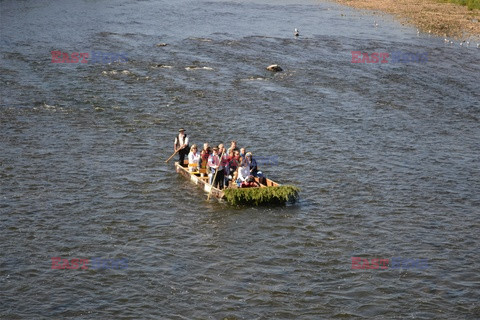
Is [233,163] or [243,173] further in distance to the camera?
[233,163]

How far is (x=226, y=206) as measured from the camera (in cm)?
2769

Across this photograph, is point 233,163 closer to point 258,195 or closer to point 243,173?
point 243,173

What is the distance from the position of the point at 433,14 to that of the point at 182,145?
61.1 m

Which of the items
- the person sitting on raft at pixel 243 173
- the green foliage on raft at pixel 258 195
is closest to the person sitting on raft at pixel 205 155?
the person sitting on raft at pixel 243 173

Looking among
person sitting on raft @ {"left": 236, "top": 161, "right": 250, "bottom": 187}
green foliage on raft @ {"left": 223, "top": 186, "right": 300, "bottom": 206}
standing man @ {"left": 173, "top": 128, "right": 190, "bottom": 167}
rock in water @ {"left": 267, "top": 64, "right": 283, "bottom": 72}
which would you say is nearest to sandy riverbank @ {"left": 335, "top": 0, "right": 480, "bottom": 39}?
rock in water @ {"left": 267, "top": 64, "right": 283, "bottom": 72}

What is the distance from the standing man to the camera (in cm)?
3150

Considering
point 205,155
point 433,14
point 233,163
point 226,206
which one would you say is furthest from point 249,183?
point 433,14

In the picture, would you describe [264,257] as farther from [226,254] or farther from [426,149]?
[426,149]

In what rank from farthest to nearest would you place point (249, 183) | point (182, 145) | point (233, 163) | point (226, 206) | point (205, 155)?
point (182, 145) → point (205, 155) → point (233, 163) → point (249, 183) → point (226, 206)

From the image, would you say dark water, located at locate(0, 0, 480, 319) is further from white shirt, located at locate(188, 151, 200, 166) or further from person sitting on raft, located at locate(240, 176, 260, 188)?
person sitting on raft, located at locate(240, 176, 260, 188)

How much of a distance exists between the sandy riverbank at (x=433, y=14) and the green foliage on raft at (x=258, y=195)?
164 ft

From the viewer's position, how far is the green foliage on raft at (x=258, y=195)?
2730 centimetres

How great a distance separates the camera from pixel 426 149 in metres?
36.6

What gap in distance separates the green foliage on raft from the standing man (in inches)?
198
